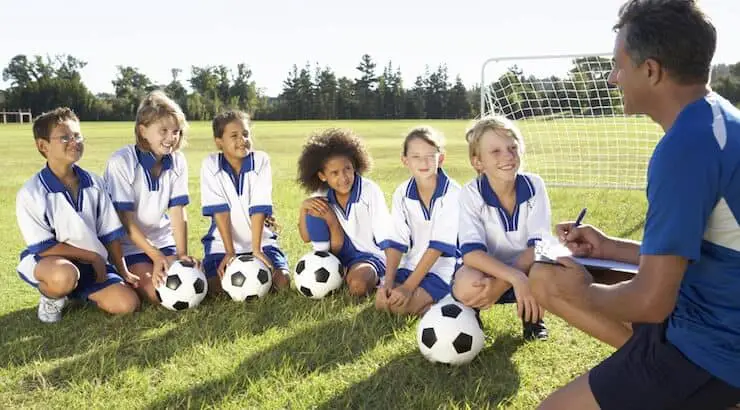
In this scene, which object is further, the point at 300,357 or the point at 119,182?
the point at 119,182

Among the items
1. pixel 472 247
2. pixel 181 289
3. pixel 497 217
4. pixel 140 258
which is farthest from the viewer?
pixel 140 258

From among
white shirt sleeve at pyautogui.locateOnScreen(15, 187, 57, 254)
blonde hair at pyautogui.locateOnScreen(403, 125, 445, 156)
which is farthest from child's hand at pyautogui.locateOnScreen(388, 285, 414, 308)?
white shirt sleeve at pyautogui.locateOnScreen(15, 187, 57, 254)

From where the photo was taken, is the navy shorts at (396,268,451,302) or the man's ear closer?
the man's ear

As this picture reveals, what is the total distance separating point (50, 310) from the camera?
4090 millimetres

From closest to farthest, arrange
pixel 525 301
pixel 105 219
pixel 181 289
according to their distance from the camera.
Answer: pixel 525 301 < pixel 181 289 < pixel 105 219

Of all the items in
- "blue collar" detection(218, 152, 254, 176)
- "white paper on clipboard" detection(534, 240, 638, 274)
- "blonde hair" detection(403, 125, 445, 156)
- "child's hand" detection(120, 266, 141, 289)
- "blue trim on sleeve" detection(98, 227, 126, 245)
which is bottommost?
"child's hand" detection(120, 266, 141, 289)

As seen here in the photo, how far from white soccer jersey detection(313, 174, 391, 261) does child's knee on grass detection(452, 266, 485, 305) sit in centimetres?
98

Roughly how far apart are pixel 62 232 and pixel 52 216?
0.40 ft

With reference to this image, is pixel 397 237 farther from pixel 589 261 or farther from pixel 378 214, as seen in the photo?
pixel 589 261

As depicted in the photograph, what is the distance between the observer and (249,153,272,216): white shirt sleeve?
466cm

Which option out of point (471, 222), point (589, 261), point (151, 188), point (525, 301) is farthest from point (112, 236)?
point (589, 261)

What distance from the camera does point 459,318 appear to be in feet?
10.8

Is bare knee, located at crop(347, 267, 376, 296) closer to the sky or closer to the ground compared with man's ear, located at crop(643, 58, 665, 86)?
closer to the ground

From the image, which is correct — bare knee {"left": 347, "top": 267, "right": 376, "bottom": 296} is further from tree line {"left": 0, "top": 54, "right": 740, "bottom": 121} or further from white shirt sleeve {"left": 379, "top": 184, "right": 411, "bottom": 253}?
tree line {"left": 0, "top": 54, "right": 740, "bottom": 121}
